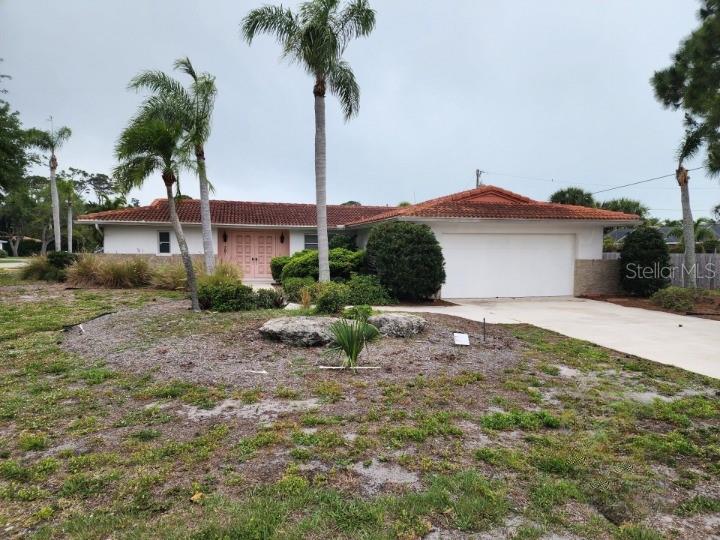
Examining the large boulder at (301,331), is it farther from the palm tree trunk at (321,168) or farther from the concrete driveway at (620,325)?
the palm tree trunk at (321,168)

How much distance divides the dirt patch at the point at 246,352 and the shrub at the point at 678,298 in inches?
270

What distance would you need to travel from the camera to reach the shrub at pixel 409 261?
42.4 feet

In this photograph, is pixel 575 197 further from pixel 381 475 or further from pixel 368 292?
pixel 381 475

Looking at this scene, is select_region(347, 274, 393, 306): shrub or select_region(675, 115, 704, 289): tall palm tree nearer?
select_region(347, 274, 393, 306): shrub

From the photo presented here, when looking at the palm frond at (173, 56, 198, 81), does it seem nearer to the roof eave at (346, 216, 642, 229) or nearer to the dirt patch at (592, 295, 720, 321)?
the roof eave at (346, 216, 642, 229)

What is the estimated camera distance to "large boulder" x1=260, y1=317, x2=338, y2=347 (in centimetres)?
722

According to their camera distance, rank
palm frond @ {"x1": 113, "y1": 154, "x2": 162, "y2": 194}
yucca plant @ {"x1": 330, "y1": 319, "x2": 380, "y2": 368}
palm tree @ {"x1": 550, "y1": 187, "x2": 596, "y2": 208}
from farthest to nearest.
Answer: palm tree @ {"x1": 550, "y1": 187, "x2": 596, "y2": 208}
palm frond @ {"x1": 113, "y1": 154, "x2": 162, "y2": 194}
yucca plant @ {"x1": 330, "y1": 319, "x2": 380, "y2": 368}

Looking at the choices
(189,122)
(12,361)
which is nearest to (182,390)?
(12,361)

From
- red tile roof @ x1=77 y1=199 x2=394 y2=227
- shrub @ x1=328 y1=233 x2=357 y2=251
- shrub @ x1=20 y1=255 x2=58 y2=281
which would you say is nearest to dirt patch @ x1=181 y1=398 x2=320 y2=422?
shrub @ x1=328 y1=233 x2=357 y2=251

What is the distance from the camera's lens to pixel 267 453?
3.51 metres

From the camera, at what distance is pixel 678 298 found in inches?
500

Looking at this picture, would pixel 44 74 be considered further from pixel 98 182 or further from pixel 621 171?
pixel 98 182

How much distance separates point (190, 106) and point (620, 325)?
1356cm

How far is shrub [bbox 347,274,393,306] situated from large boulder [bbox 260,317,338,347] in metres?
4.95
